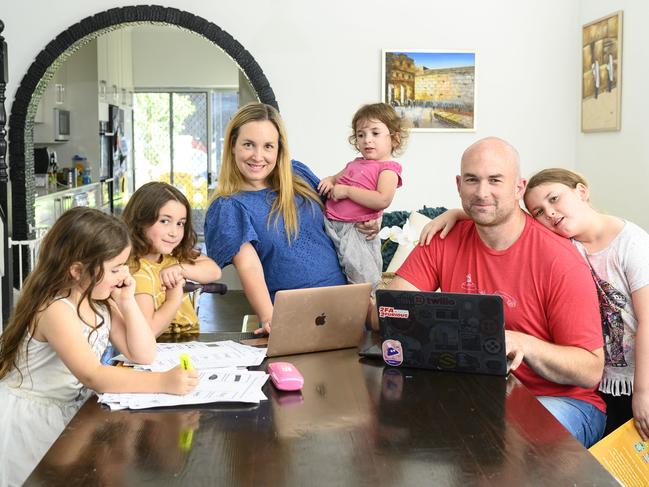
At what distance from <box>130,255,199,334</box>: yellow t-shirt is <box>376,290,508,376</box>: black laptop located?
2.62 feet

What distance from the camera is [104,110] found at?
1044 cm

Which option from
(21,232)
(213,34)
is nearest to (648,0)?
(213,34)

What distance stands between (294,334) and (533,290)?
663 millimetres

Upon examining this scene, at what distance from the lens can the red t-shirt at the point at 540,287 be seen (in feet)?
7.56

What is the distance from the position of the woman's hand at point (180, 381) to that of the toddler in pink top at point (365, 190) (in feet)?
3.92

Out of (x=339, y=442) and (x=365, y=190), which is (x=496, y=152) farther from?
(x=339, y=442)

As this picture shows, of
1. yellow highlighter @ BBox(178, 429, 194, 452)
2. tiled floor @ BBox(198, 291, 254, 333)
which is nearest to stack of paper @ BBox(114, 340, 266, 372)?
yellow highlighter @ BBox(178, 429, 194, 452)

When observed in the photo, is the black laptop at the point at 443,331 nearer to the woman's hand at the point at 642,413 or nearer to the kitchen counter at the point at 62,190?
the woman's hand at the point at 642,413

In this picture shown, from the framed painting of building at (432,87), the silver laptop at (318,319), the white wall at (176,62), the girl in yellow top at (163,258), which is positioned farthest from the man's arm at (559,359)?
the white wall at (176,62)

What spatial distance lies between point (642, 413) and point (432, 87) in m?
4.23

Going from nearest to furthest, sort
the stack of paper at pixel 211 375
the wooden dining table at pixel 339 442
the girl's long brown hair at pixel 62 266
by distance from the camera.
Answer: the wooden dining table at pixel 339 442 → the stack of paper at pixel 211 375 → the girl's long brown hair at pixel 62 266

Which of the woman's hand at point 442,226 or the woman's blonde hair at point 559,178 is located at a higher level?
the woman's blonde hair at point 559,178

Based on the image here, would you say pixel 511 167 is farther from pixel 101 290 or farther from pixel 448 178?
pixel 448 178

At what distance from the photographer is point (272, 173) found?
9.84 ft
